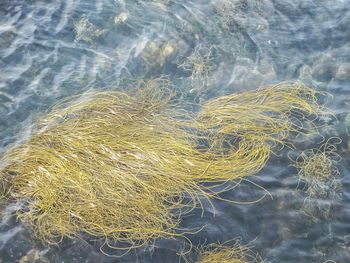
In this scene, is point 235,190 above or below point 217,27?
below

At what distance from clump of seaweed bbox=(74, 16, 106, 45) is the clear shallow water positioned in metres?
0.02

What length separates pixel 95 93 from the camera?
562 centimetres

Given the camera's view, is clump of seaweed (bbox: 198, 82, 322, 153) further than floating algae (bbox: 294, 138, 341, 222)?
Yes

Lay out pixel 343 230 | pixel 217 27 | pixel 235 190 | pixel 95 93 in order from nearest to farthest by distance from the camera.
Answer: pixel 343 230
pixel 235 190
pixel 95 93
pixel 217 27

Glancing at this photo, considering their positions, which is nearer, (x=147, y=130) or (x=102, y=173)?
(x=102, y=173)

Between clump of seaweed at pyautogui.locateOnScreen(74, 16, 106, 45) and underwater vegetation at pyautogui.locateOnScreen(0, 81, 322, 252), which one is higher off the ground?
clump of seaweed at pyautogui.locateOnScreen(74, 16, 106, 45)

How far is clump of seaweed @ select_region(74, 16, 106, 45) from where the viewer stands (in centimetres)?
632

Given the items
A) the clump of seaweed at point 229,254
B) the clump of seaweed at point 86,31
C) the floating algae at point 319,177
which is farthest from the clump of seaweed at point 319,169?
the clump of seaweed at point 86,31

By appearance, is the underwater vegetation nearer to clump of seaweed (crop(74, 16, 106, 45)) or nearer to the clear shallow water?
the clear shallow water

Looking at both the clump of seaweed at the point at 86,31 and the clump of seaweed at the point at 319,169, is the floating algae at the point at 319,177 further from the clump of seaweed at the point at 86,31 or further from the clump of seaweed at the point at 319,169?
the clump of seaweed at the point at 86,31

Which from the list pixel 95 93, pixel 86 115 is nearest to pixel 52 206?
pixel 86 115

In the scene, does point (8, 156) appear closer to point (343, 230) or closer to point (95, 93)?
point (95, 93)

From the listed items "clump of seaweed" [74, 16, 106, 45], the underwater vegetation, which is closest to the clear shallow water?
"clump of seaweed" [74, 16, 106, 45]

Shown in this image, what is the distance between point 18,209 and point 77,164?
0.71 metres
